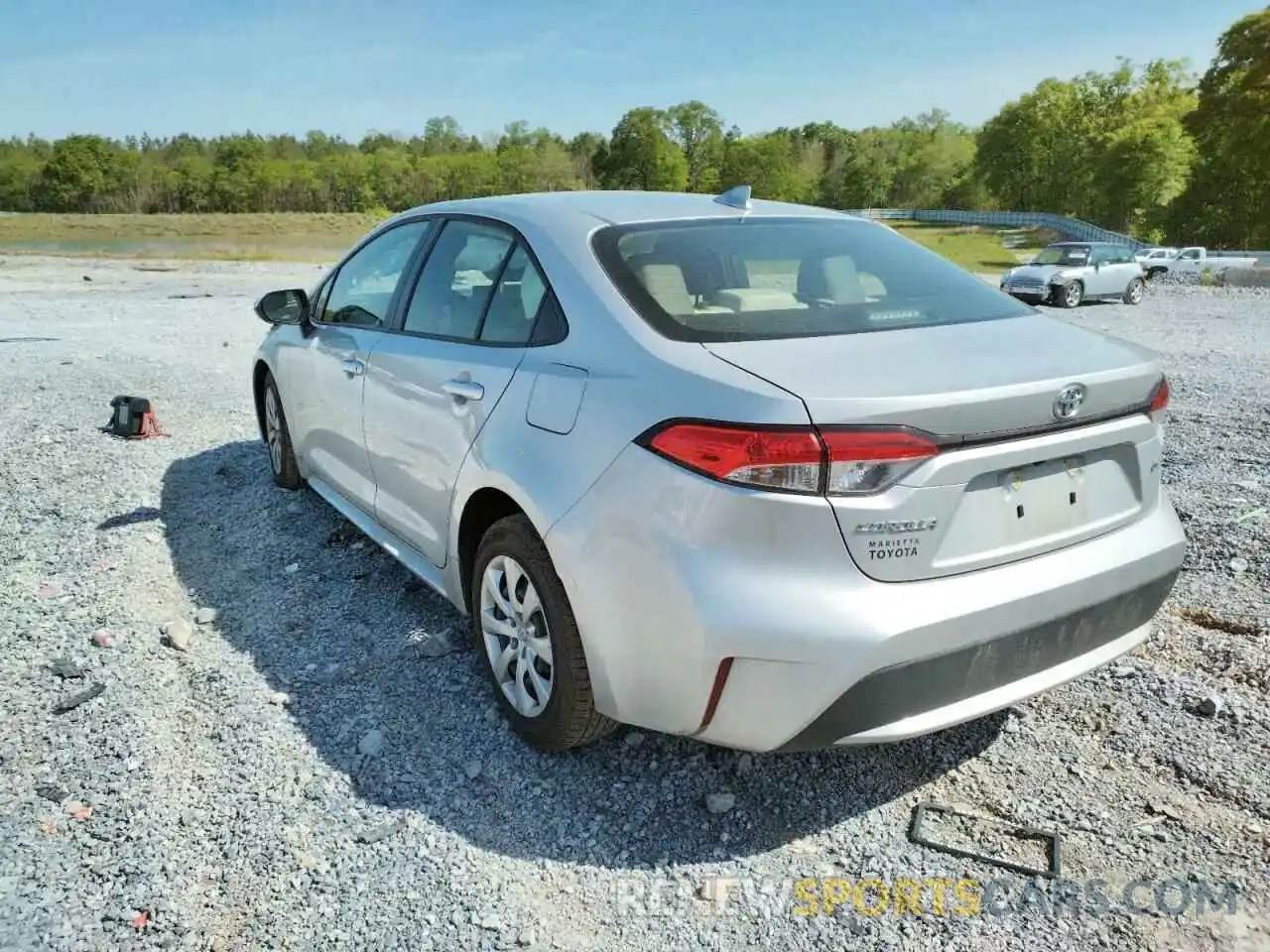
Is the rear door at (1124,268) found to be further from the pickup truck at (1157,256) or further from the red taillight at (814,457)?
the red taillight at (814,457)

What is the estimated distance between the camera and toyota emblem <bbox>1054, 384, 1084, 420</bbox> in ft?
7.47

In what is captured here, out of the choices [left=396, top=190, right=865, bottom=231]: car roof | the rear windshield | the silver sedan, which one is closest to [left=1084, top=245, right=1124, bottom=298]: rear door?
[left=396, top=190, right=865, bottom=231]: car roof

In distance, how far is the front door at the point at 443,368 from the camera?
2947 mm

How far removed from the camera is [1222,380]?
9.00 meters

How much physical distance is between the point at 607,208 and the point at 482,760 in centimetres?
191

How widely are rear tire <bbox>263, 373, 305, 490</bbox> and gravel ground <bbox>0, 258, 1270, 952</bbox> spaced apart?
2.46 ft

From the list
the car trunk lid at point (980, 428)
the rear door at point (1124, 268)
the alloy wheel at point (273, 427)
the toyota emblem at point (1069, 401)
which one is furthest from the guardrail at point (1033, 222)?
the toyota emblem at point (1069, 401)

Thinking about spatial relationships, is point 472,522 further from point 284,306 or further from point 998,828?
point 284,306

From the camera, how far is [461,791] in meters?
2.74

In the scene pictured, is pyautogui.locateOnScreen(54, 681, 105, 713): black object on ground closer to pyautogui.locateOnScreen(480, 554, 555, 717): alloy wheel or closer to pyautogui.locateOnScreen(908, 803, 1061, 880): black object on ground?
pyautogui.locateOnScreen(480, 554, 555, 717): alloy wheel

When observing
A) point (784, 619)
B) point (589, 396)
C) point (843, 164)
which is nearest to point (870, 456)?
point (784, 619)

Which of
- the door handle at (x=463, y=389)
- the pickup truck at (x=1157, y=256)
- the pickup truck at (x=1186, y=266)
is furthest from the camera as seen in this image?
the pickup truck at (x=1157, y=256)

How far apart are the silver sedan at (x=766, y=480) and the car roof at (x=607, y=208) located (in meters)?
0.02

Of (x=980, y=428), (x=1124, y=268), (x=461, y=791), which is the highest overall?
(x=1124, y=268)
